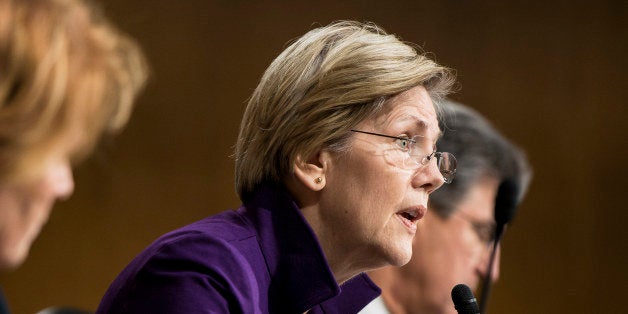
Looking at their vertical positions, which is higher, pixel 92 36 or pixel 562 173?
pixel 92 36

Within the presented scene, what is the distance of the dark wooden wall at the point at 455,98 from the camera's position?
14.0 ft

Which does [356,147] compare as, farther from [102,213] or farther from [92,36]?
[102,213]

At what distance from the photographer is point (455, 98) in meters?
4.38

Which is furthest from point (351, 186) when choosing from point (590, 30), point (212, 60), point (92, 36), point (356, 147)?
point (590, 30)

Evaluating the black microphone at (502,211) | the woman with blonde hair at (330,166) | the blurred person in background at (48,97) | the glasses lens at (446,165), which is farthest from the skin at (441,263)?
the blurred person in background at (48,97)

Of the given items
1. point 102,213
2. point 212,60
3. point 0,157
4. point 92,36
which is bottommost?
point 102,213

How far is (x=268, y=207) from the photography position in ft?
6.28

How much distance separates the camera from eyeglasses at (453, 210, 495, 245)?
8.45 ft

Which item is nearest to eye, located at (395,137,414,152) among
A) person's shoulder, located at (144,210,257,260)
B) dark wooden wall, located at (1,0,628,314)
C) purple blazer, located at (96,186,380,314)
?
purple blazer, located at (96,186,380,314)

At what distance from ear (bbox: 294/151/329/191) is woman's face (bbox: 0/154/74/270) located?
850 mm

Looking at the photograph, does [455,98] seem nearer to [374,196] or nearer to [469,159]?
[469,159]

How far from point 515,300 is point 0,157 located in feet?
12.4

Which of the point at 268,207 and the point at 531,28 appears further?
the point at 531,28

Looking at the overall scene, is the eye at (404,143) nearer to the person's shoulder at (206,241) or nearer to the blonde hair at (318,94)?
the blonde hair at (318,94)
